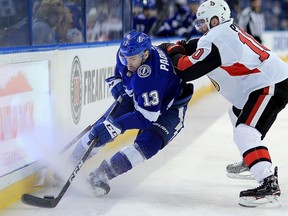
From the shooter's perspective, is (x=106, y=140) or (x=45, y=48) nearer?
(x=106, y=140)

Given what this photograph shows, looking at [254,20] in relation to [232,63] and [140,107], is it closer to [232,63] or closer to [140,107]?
[232,63]

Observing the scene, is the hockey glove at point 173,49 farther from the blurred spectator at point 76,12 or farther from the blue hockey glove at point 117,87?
the blurred spectator at point 76,12

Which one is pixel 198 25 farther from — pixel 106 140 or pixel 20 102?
pixel 20 102

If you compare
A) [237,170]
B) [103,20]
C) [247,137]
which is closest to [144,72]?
[247,137]

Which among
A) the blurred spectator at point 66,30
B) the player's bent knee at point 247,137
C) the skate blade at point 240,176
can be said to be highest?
the blurred spectator at point 66,30

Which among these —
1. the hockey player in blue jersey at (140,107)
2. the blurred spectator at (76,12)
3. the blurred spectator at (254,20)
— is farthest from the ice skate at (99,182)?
the blurred spectator at (254,20)

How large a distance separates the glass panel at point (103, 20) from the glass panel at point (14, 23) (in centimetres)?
117

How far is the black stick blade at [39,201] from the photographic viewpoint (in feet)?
10.9

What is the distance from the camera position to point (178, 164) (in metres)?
4.58

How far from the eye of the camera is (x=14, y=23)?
388cm

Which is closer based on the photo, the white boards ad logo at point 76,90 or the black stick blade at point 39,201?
the black stick blade at point 39,201

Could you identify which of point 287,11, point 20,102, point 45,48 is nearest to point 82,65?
point 45,48

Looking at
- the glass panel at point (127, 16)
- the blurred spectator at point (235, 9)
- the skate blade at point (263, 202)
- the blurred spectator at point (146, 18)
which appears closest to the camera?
the skate blade at point (263, 202)

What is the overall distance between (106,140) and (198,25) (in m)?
0.78
